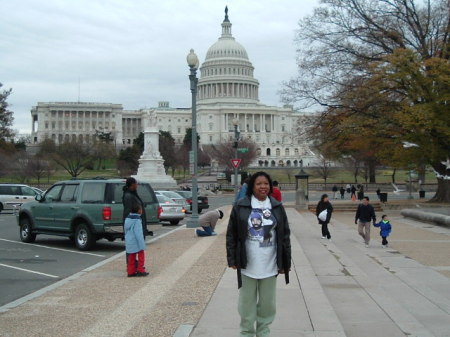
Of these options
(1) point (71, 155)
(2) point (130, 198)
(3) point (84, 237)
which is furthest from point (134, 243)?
(1) point (71, 155)

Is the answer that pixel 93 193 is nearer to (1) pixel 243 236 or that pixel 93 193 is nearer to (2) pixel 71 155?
(1) pixel 243 236

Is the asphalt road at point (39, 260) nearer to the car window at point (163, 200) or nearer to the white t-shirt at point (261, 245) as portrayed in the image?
the white t-shirt at point (261, 245)

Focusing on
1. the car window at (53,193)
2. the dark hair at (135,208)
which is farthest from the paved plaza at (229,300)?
the car window at (53,193)

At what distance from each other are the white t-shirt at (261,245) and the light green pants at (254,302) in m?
0.09

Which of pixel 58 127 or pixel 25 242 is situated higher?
pixel 58 127

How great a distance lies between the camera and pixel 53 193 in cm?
1725

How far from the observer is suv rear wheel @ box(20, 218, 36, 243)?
58.5 ft

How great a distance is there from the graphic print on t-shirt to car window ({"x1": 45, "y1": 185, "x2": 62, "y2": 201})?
11.9 metres

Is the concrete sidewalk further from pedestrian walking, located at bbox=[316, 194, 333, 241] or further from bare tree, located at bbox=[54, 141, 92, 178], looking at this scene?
bare tree, located at bbox=[54, 141, 92, 178]

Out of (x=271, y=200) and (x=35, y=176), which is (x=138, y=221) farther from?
(x=35, y=176)

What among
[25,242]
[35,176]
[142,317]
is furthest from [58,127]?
[142,317]

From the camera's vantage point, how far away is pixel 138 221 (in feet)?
37.6

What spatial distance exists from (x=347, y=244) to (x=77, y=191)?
751cm

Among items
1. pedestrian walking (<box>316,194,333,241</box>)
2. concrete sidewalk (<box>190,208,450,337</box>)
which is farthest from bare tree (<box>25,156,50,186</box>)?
concrete sidewalk (<box>190,208,450,337</box>)
